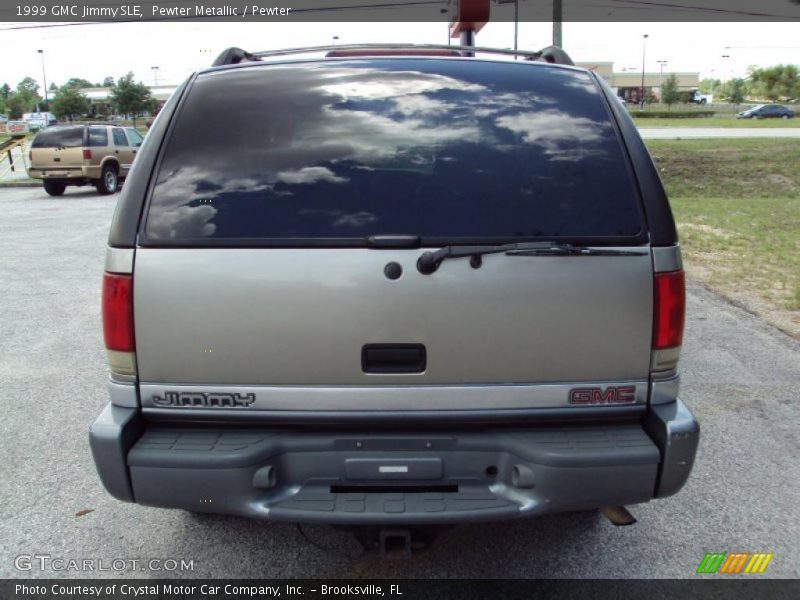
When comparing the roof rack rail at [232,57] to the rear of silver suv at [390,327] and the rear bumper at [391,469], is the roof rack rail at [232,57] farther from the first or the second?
the rear bumper at [391,469]

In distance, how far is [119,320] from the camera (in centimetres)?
256

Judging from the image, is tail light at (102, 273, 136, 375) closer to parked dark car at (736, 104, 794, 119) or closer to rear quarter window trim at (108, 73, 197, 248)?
rear quarter window trim at (108, 73, 197, 248)

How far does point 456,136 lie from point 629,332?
97 centimetres

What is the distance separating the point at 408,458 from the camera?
2.57 m

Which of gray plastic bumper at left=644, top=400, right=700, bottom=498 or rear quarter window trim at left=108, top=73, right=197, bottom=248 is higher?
rear quarter window trim at left=108, top=73, right=197, bottom=248

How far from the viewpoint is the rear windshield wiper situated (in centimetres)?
247

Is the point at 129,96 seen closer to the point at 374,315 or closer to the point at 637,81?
the point at 374,315

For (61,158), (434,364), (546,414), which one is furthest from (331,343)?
(61,158)

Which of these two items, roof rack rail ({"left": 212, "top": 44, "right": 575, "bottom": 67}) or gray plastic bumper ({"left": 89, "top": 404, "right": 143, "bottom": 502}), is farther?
roof rack rail ({"left": 212, "top": 44, "right": 575, "bottom": 67})

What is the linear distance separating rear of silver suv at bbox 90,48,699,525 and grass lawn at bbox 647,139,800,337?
4829mm

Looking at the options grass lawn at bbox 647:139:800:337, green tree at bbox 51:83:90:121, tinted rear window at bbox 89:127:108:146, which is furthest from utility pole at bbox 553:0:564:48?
green tree at bbox 51:83:90:121

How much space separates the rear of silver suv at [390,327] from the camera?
2496 mm

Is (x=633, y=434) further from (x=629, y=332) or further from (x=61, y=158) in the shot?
(x=61, y=158)

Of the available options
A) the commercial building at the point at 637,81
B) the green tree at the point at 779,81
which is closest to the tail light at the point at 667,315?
the green tree at the point at 779,81
